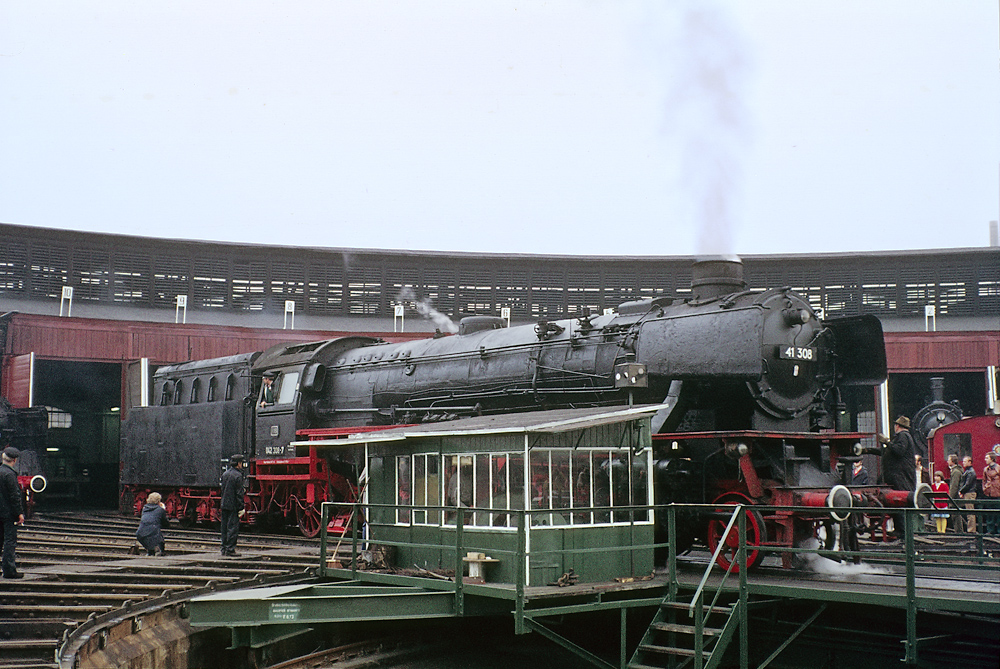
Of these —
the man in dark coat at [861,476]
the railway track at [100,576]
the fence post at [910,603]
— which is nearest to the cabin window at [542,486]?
the railway track at [100,576]

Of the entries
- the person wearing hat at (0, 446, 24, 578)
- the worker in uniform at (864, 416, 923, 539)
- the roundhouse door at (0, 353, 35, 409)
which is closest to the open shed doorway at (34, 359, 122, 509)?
the roundhouse door at (0, 353, 35, 409)

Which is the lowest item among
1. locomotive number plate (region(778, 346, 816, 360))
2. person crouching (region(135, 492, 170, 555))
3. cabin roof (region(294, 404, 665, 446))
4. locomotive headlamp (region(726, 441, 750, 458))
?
person crouching (region(135, 492, 170, 555))

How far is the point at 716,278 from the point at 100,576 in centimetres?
835

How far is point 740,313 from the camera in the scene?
11.2 m

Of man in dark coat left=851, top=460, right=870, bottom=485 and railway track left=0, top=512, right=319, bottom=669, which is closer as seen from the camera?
railway track left=0, top=512, right=319, bottom=669

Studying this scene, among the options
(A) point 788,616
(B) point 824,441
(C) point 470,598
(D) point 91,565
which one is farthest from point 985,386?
(D) point 91,565

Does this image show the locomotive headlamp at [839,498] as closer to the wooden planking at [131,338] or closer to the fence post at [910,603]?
the fence post at [910,603]

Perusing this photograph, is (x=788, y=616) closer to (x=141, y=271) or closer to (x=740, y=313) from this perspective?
(x=740, y=313)

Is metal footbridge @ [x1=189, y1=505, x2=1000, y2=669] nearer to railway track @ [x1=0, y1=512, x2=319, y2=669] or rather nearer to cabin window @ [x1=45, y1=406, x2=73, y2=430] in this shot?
railway track @ [x1=0, y1=512, x2=319, y2=669]

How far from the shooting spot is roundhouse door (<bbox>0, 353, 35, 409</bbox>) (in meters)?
22.9

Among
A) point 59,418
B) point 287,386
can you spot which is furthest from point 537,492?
point 59,418

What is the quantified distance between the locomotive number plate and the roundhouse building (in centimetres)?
1437

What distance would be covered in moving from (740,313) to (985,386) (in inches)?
702

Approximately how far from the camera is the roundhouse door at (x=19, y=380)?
22.9 m
